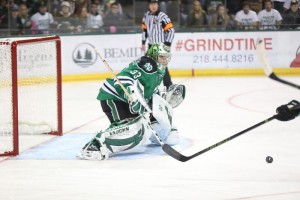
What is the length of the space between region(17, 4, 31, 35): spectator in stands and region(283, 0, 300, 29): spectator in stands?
4.19 m

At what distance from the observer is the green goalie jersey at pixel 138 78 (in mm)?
6255

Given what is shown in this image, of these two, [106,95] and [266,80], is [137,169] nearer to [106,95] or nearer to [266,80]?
[106,95]

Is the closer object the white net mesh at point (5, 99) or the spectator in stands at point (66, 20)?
the white net mesh at point (5, 99)

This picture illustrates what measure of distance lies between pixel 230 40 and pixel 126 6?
6.03 feet

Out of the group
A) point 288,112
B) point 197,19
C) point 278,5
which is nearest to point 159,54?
point 288,112

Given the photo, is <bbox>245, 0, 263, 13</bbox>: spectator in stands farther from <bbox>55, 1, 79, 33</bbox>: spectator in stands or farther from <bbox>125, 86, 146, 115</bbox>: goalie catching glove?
<bbox>125, 86, 146, 115</bbox>: goalie catching glove

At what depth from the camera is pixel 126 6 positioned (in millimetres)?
12297

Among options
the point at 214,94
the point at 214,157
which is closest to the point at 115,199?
the point at 214,157

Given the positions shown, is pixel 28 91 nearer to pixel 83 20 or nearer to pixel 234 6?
pixel 83 20

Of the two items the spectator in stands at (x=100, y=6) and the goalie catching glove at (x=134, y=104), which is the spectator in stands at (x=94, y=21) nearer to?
the spectator in stands at (x=100, y=6)

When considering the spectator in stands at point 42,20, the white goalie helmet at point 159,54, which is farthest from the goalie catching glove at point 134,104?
the spectator in stands at point 42,20

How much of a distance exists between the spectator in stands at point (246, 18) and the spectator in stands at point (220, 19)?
0.19 m

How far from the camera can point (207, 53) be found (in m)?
12.1

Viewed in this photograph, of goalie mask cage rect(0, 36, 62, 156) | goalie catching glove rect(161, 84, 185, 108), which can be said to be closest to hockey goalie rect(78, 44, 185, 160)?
goalie catching glove rect(161, 84, 185, 108)
